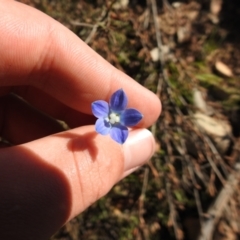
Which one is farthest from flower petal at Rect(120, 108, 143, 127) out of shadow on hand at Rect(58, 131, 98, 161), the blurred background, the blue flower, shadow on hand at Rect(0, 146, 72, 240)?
the blurred background

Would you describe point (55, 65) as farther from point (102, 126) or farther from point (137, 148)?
point (137, 148)

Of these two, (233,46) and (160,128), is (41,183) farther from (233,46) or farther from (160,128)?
(233,46)

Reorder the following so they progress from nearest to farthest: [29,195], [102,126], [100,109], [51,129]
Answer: [29,195], [102,126], [100,109], [51,129]

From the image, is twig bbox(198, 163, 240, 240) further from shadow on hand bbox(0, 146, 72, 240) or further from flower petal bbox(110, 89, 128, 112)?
shadow on hand bbox(0, 146, 72, 240)

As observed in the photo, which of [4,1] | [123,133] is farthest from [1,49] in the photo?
[123,133]

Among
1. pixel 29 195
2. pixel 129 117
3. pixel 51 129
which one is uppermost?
pixel 129 117

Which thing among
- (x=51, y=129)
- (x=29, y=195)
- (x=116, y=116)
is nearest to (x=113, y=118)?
(x=116, y=116)

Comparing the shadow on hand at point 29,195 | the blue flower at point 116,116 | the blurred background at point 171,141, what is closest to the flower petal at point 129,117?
the blue flower at point 116,116
